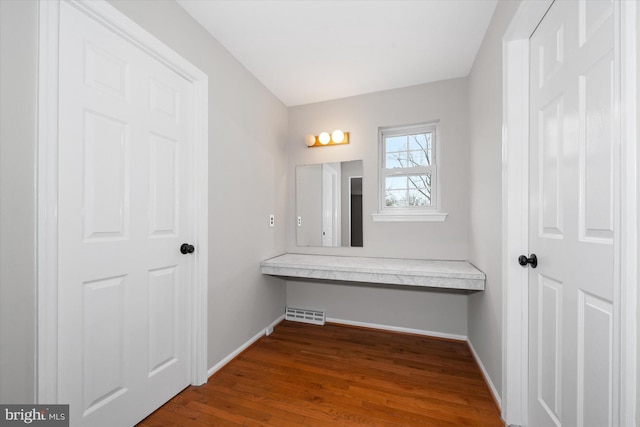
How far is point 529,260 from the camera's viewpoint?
4.30ft

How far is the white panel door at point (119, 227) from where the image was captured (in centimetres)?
112

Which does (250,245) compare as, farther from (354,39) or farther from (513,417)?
(513,417)

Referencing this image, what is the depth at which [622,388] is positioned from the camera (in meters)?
0.69

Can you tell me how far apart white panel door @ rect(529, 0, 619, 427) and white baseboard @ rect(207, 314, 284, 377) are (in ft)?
6.50

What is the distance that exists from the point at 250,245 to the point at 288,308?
1039mm

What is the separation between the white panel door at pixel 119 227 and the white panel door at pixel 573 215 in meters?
1.99

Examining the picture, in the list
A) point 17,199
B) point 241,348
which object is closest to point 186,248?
point 17,199

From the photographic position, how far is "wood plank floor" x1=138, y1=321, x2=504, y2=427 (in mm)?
1456

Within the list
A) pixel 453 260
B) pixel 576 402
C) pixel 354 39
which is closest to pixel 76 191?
pixel 354 39

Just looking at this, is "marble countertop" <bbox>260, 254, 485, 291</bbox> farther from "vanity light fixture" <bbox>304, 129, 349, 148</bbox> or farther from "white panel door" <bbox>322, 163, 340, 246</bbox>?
"vanity light fixture" <bbox>304, 129, 349, 148</bbox>

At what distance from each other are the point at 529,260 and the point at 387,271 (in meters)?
0.98

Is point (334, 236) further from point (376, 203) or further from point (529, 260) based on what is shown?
point (529, 260)

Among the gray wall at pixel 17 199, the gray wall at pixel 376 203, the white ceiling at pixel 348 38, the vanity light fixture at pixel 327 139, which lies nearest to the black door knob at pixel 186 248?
the gray wall at pixel 17 199

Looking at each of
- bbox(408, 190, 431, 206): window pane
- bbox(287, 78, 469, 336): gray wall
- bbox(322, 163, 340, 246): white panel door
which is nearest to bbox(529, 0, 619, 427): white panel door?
bbox(287, 78, 469, 336): gray wall
